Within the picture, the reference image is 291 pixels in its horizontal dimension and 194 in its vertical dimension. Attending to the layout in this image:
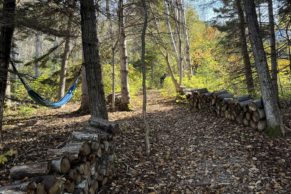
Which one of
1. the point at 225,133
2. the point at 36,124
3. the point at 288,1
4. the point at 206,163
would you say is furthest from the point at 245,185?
the point at 36,124

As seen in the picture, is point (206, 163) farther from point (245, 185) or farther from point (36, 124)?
point (36, 124)

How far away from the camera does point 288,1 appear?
578cm

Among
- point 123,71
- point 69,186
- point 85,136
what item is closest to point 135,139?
point 85,136

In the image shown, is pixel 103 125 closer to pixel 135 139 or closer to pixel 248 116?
pixel 135 139

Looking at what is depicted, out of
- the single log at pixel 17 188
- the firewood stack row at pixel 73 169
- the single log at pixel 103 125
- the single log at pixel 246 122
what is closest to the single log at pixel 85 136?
the firewood stack row at pixel 73 169

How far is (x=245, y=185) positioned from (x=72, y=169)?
195 cm

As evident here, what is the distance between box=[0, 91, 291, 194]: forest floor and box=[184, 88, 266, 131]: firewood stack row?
15 cm

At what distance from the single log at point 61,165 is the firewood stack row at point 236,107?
337 centimetres

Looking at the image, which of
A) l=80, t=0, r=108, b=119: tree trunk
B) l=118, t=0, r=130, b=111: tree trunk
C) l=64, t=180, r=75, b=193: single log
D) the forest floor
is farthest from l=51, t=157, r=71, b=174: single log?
l=118, t=0, r=130, b=111: tree trunk

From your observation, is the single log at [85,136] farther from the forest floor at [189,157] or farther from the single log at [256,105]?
the single log at [256,105]

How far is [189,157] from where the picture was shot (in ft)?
13.1

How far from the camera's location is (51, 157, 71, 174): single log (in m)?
2.29

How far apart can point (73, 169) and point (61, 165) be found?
23 centimetres

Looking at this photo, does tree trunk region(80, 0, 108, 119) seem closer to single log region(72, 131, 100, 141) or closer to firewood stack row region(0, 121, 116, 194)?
firewood stack row region(0, 121, 116, 194)
